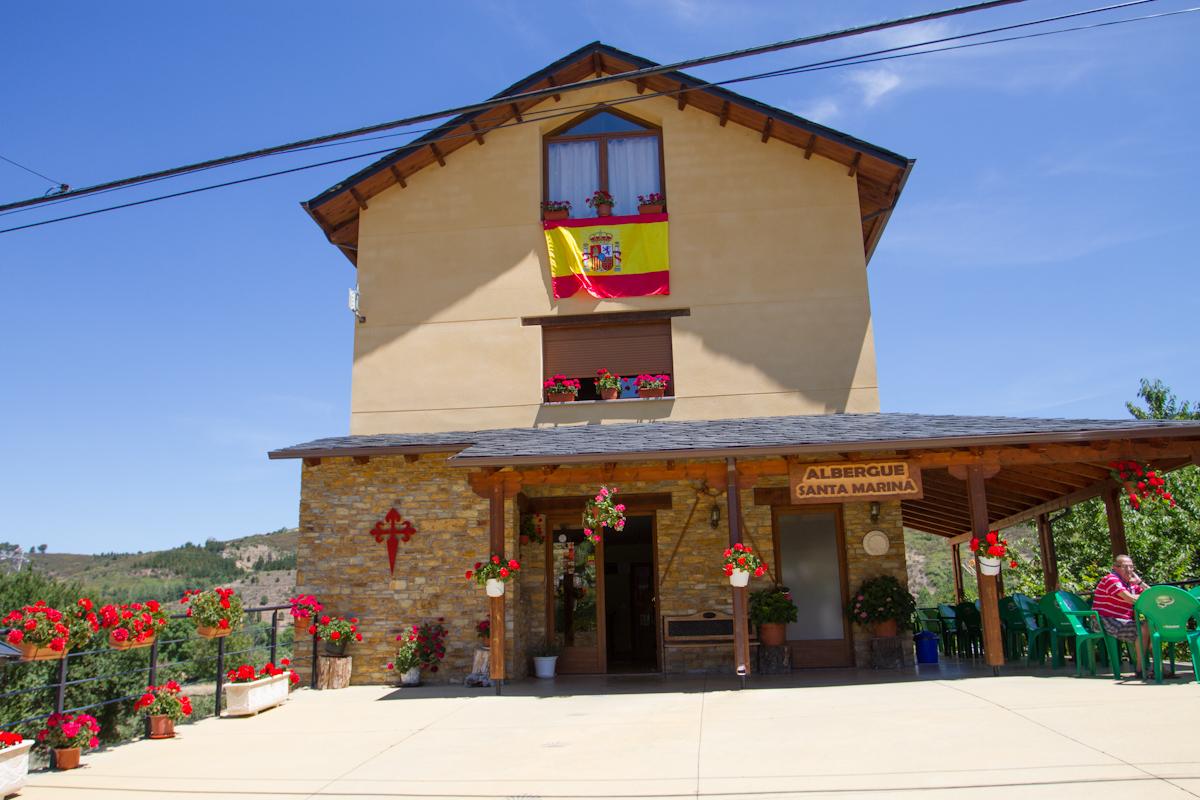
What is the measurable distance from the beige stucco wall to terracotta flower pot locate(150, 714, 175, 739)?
239 inches

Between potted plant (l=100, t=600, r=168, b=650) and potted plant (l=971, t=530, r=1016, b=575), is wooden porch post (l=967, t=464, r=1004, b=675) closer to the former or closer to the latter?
potted plant (l=971, t=530, r=1016, b=575)

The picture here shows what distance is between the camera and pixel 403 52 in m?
10.3

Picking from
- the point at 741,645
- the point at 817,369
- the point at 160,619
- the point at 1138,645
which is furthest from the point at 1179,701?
the point at 160,619

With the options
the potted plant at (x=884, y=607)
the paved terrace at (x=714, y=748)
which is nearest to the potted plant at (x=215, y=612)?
the paved terrace at (x=714, y=748)

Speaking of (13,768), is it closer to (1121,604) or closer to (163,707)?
(163,707)

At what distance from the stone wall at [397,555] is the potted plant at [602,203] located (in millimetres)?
4749

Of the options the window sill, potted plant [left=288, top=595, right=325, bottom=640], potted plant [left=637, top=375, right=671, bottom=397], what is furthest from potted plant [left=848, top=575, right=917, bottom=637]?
potted plant [left=288, top=595, right=325, bottom=640]

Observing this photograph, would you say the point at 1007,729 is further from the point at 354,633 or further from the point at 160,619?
the point at 354,633

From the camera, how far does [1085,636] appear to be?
397 inches

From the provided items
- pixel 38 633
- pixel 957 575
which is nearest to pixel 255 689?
pixel 38 633

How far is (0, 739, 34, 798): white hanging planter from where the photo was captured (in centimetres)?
645

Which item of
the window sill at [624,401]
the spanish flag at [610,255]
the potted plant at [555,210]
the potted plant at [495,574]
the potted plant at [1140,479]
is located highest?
the potted plant at [555,210]

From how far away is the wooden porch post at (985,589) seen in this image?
34.5ft

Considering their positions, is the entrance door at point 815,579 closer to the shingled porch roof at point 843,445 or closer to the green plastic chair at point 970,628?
the shingled porch roof at point 843,445
